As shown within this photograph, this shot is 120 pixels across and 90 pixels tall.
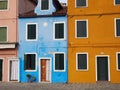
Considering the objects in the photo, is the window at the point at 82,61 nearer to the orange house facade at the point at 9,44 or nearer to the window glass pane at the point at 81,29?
the window glass pane at the point at 81,29

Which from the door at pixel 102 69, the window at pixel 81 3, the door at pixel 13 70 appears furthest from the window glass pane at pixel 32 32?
the door at pixel 102 69

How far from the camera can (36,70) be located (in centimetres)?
3075

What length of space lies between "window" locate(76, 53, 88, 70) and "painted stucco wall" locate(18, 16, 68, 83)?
3.64ft

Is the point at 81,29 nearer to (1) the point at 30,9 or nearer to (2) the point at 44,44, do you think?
(2) the point at 44,44

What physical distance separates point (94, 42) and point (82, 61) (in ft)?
6.50

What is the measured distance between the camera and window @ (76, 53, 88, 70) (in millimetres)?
29672

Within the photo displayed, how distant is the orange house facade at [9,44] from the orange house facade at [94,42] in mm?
5266

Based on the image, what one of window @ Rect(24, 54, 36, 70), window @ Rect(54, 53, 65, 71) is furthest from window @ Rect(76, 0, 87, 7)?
window @ Rect(24, 54, 36, 70)

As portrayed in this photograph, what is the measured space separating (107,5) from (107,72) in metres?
5.88

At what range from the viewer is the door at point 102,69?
29312 millimetres

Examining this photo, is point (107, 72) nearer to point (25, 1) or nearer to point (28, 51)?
point (28, 51)

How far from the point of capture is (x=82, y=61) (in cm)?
2981

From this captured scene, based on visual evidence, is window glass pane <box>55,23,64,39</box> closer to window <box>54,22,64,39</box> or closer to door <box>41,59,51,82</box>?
window <box>54,22,64,39</box>

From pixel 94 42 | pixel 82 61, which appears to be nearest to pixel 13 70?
pixel 82 61
